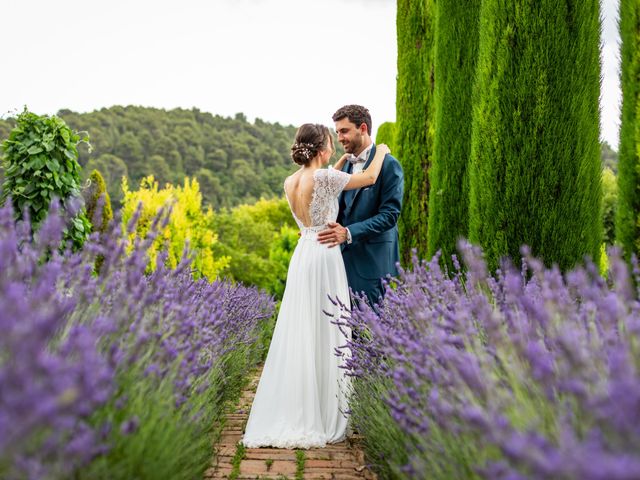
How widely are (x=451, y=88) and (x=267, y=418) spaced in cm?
406

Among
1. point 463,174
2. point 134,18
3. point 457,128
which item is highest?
point 134,18

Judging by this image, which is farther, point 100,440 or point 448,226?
point 448,226

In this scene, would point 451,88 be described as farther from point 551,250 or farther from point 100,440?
point 100,440

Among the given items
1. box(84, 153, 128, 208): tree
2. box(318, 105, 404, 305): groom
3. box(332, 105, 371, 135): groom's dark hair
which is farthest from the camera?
box(84, 153, 128, 208): tree

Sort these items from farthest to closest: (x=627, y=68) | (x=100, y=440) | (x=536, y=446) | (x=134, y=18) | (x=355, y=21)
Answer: (x=134, y=18) < (x=355, y=21) < (x=627, y=68) < (x=100, y=440) < (x=536, y=446)

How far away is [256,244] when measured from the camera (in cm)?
1938

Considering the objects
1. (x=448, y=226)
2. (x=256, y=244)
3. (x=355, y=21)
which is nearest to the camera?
(x=448, y=226)

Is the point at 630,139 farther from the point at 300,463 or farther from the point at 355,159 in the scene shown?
the point at 300,463

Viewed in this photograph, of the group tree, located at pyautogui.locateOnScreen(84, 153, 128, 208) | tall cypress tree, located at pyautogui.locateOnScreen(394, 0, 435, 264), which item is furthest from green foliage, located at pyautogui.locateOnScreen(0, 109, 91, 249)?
tree, located at pyautogui.locateOnScreen(84, 153, 128, 208)

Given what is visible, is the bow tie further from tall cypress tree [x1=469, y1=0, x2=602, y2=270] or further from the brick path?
the brick path

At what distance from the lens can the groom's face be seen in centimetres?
456

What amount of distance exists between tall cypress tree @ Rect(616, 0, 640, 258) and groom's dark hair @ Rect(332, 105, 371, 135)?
6.11 feet

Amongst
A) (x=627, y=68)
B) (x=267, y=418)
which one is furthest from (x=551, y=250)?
(x=267, y=418)

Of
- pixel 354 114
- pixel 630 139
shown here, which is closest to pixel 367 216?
pixel 354 114
